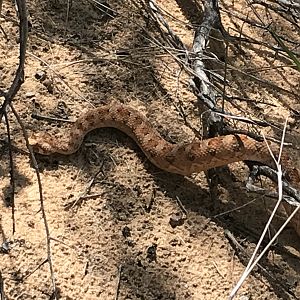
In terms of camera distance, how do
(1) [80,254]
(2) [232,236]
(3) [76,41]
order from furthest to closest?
(3) [76,41]
(2) [232,236]
(1) [80,254]

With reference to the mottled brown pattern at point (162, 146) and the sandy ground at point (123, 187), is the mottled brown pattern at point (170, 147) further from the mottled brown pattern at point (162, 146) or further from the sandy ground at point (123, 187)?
the sandy ground at point (123, 187)

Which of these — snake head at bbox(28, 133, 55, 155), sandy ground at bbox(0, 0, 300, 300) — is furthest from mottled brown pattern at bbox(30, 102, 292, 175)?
sandy ground at bbox(0, 0, 300, 300)

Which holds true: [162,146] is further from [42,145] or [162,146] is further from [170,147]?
[42,145]

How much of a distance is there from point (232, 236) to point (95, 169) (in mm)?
1085

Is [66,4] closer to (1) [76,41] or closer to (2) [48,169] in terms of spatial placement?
(1) [76,41]

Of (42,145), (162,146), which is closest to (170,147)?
(162,146)

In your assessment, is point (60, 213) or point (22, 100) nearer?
point (60, 213)

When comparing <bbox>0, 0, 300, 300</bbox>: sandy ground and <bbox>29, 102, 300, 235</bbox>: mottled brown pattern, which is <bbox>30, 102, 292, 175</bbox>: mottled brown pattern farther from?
<bbox>0, 0, 300, 300</bbox>: sandy ground

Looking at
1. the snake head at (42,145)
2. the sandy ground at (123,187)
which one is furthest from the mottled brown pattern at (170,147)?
the sandy ground at (123,187)

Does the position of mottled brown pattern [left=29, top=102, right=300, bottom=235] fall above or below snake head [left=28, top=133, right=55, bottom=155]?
above

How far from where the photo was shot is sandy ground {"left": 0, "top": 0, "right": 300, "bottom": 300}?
12.0 ft

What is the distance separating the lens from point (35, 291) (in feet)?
11.4

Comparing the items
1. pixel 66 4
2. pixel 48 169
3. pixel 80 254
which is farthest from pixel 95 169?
pixel 66 4

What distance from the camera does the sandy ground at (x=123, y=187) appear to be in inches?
144
